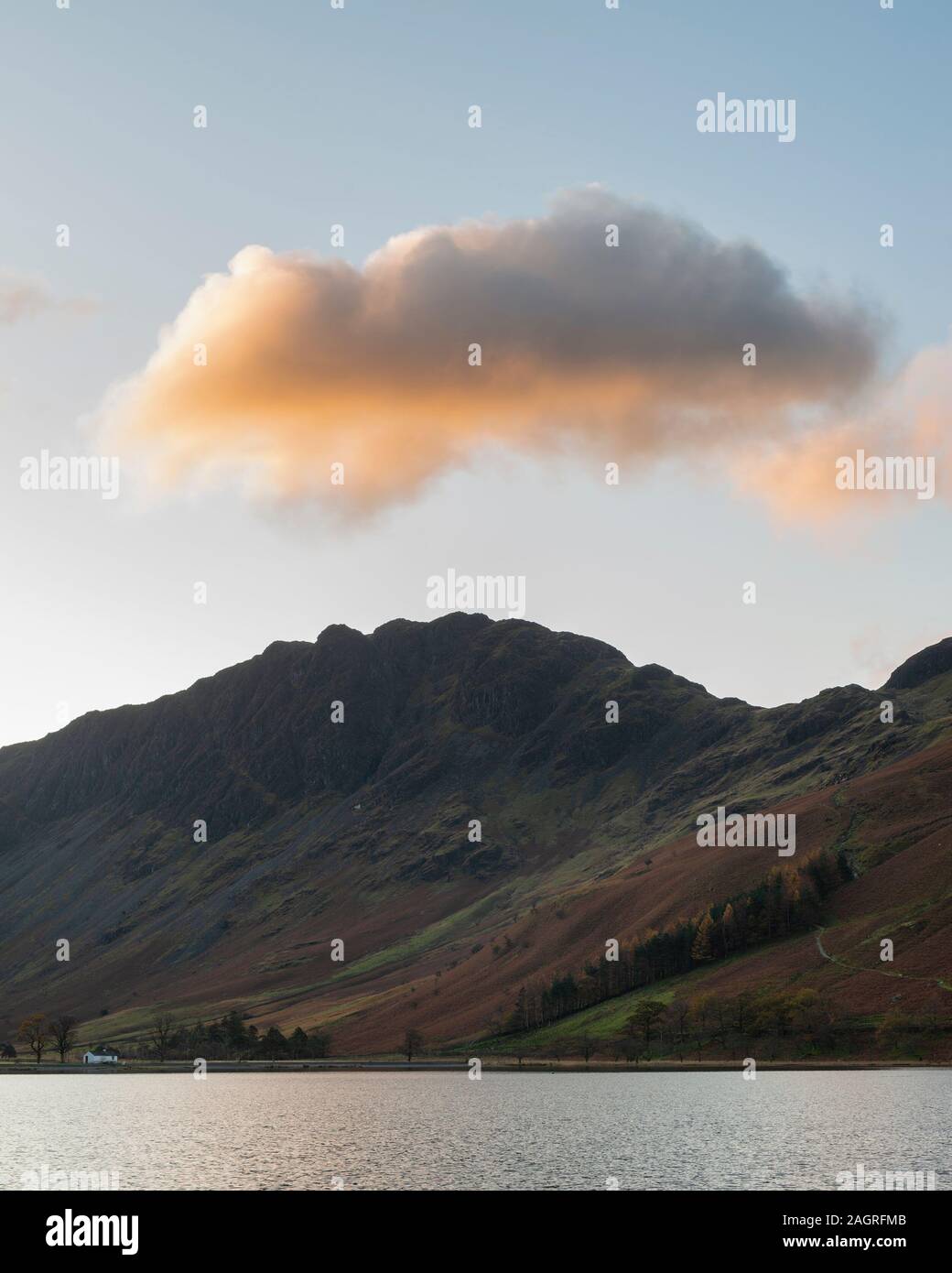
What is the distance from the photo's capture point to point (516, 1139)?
125 m

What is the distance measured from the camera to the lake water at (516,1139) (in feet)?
328

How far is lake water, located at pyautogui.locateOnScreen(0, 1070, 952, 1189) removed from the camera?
9994 cm
